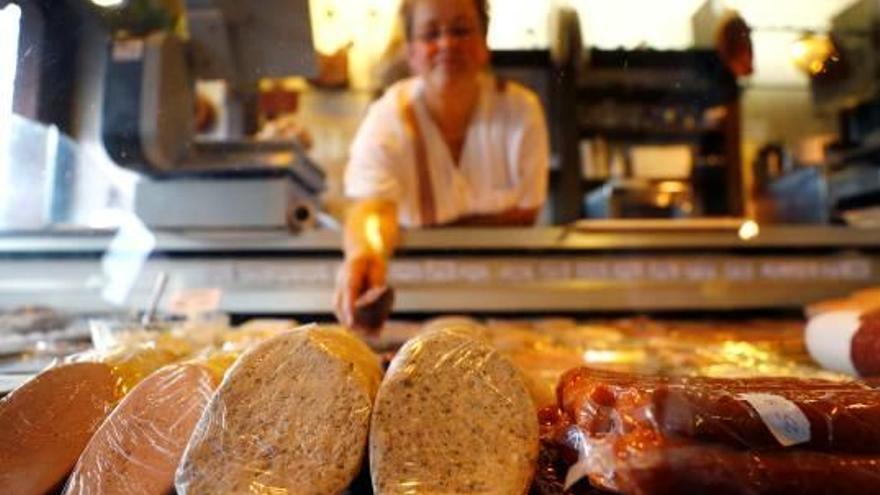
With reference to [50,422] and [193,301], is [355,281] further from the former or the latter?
[50,422]

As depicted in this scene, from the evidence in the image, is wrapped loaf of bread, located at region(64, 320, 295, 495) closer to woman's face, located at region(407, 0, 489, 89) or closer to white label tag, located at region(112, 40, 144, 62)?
woman's face, located at region(407, 0, 489, 89)

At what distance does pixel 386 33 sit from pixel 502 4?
662 mm

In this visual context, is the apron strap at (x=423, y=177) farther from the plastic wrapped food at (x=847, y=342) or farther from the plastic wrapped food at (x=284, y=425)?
the plastic wrapped food at (x=284, y=425)

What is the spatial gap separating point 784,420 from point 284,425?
66cm

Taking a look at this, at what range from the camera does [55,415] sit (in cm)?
92

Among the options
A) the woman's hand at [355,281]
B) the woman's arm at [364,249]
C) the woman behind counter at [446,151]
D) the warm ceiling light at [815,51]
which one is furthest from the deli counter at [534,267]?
the warm ceiling light at [815,51]

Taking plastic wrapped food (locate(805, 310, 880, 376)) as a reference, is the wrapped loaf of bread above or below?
above

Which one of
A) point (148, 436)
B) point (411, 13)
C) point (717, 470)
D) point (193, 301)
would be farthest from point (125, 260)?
point (717, 470)

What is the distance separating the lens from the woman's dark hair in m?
1.64

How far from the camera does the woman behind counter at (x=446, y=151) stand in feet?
7.93

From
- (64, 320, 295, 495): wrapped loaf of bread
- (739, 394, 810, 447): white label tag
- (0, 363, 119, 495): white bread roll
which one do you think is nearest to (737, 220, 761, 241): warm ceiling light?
(739, 394, 810, 447): white label tag

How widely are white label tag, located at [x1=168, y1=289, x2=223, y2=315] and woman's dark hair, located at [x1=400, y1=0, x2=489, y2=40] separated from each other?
3.94ft

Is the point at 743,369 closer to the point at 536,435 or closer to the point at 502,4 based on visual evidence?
the point at 536,435

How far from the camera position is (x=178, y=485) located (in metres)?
0.75
